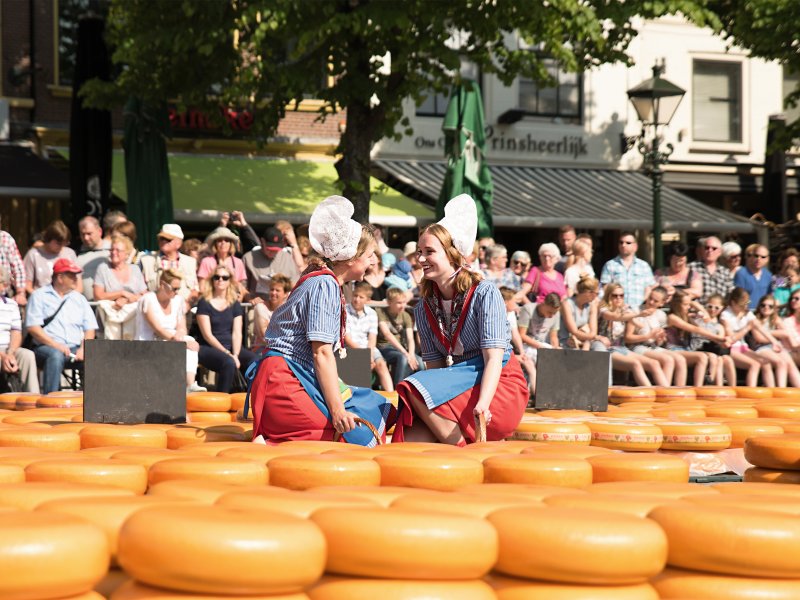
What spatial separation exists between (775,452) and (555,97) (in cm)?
1687

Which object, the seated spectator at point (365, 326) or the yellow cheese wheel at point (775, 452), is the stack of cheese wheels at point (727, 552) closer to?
the yellow cheese wheel at point (775, 452)

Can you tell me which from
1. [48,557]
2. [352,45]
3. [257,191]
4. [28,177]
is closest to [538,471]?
[48,557]

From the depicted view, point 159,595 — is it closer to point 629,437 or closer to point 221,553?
point 221,553

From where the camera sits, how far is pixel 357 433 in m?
5.14

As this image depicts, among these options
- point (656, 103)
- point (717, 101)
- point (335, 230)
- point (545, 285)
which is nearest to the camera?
point (335, 230)

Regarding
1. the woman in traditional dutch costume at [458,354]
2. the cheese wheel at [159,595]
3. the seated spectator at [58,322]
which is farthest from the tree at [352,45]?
the cheese wheel at [159,595]

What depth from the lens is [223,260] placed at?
1034 centimetres

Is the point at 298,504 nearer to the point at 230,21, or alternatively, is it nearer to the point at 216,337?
the point at 216,337

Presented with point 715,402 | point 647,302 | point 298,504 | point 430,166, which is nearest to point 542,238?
point 430,166

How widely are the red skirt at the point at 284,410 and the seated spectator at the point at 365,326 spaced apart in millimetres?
4602

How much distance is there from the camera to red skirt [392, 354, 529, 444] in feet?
17.1

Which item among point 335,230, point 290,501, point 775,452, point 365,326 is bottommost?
point 775,452

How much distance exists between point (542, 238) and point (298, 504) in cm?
1731

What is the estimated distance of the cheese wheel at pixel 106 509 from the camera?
290cm
